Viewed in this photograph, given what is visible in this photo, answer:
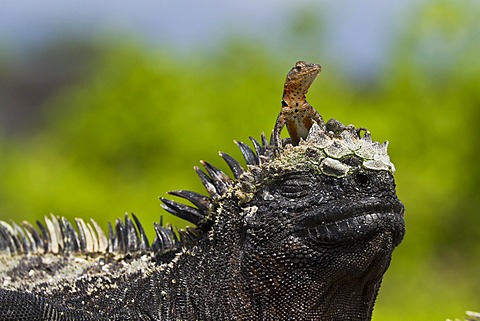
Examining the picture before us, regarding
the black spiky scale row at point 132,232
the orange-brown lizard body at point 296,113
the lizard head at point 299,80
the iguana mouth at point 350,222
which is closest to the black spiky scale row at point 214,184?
the black spiky scale row at point 132,232

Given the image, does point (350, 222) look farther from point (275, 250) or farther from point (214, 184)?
point (214, 184)

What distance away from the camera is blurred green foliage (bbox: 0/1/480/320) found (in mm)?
26078

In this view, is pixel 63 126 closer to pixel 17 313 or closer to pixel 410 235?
pixel 410 235

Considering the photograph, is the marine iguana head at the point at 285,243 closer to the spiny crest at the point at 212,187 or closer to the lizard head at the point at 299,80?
the spiny crest at the point at 212,187

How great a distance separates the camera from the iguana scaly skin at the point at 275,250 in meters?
4.41

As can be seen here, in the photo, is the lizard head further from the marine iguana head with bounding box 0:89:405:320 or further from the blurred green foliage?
the blurred green foliage

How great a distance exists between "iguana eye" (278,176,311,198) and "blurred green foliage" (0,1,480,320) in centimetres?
1955

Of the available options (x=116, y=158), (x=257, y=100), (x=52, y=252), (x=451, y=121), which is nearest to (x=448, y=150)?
(x=451, y=121)

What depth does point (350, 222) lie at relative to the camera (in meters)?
4.38

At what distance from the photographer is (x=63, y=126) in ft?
108

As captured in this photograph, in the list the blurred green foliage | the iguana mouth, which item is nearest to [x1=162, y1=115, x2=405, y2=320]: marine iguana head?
the iguana mouth

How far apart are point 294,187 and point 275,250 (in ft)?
1.08

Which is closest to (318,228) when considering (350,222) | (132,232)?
(350,222)

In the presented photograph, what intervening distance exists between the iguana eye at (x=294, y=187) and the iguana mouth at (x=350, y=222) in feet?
0.43
